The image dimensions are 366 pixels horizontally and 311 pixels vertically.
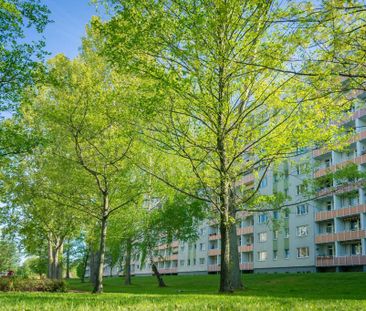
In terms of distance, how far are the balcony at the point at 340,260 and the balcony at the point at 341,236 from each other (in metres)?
1.99

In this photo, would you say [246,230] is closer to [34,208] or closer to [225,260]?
[34,208]

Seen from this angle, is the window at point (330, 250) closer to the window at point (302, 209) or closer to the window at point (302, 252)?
the window at point (302, 252)

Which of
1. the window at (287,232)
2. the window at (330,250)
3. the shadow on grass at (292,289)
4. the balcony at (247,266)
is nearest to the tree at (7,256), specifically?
the balcony at (247,266)

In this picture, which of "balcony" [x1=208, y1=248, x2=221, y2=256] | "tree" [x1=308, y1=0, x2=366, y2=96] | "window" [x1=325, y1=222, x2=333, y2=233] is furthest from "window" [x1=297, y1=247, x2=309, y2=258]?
"tree" [x1=308, y1=0, x2=366, y2=96]

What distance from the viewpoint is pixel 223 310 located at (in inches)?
277

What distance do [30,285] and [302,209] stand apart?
40.0 meters

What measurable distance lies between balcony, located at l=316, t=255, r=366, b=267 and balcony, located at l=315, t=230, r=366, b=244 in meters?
1.99

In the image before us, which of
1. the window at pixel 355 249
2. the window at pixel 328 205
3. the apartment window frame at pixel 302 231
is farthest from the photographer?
the apartment window frame at pixel 302 231

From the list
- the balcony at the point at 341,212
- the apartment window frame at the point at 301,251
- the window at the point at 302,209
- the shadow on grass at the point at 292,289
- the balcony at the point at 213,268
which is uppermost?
the window at the point at 302,209

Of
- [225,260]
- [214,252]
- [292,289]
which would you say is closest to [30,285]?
[225,260]

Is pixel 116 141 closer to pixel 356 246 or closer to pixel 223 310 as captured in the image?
pixel 223 310

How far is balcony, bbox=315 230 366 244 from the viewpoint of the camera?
44.4 meters

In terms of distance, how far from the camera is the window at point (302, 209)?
53.2 metres

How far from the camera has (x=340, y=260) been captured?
4569cm
